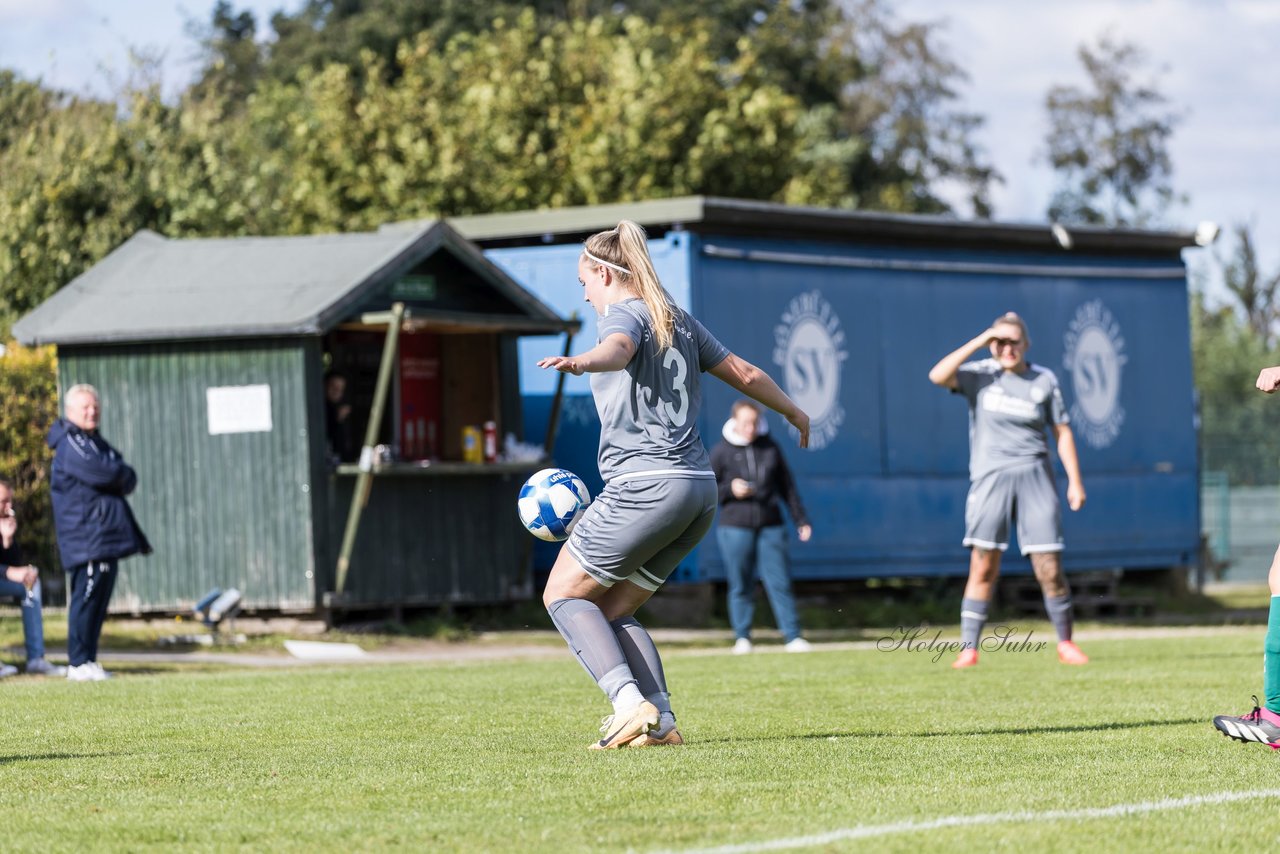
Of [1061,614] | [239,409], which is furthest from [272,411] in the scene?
[1061,614]

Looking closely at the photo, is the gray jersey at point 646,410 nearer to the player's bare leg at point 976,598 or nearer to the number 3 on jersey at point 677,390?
the number 3 on jersey at point 677,390

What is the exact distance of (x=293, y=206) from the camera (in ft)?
96.4

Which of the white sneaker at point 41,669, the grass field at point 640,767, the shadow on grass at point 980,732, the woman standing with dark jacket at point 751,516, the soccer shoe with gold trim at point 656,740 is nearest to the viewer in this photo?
the grass field at point 640,767

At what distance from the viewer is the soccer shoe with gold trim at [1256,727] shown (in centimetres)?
769

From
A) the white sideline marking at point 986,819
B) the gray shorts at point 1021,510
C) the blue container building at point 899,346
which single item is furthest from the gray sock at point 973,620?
the white sideline marking at point 986,819

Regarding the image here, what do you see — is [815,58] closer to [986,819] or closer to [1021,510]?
[1021,510]

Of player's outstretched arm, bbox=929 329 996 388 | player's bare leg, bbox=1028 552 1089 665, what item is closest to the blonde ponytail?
player's outstretched arm, bbox=929 329 996 388

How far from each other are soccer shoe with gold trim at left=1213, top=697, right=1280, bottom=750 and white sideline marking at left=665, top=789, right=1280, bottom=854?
1.19 metres

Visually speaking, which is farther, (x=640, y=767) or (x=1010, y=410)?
(x=1010, y=410)

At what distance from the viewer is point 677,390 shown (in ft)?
24.7

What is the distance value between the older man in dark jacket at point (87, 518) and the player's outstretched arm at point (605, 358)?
22.5 ft

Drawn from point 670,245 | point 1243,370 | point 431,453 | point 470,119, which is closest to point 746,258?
point 670,245

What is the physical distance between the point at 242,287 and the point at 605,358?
1128 centimetres

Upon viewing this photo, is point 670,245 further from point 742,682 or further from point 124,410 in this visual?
point 742,682
